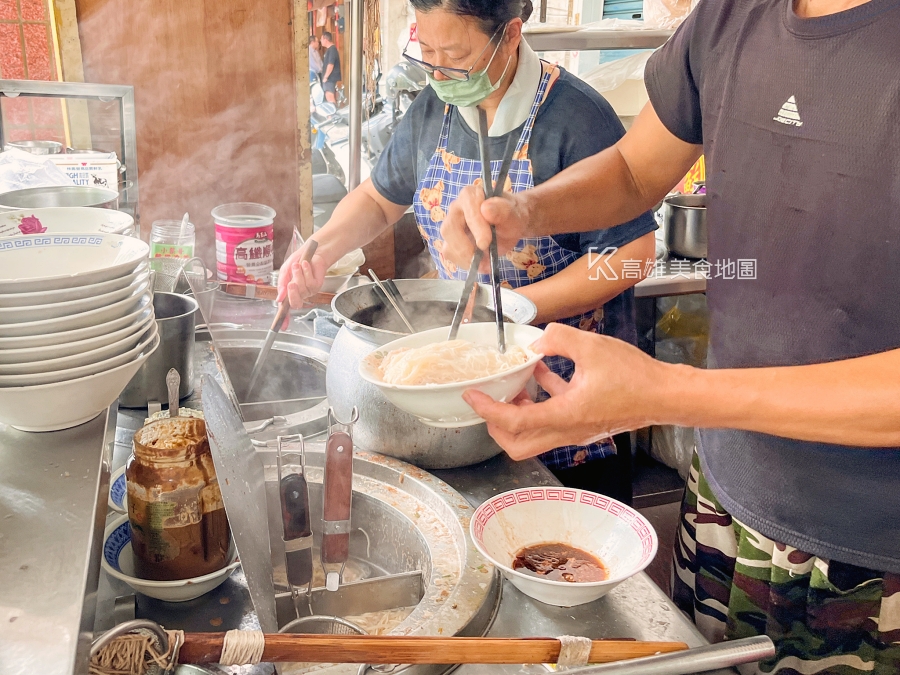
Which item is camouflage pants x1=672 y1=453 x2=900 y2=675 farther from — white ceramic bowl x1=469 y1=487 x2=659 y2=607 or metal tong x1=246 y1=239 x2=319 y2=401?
metal tong x1=246 y1=239 x2=319 y2=401

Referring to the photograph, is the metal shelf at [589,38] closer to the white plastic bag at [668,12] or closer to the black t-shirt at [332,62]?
the white plastic bag at [668,12]

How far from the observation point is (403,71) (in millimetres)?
5230

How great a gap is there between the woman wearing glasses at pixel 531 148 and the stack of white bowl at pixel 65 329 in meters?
0.85

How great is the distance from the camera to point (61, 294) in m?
1.08

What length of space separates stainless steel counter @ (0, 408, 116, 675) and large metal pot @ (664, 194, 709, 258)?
283 cm

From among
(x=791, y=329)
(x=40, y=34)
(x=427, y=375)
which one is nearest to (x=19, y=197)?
(x=427, y=375)

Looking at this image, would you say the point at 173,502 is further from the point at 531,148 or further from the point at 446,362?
the point at 531,148

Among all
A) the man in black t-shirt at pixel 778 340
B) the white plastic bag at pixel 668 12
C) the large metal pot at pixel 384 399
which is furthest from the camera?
the white plastic bag at pixel 668 12

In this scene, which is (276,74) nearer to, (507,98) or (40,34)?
(507,98)

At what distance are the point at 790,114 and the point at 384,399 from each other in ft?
3.29

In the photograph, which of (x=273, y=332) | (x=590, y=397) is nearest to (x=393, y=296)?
(x=273, y=332)

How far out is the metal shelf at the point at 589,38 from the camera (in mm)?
3033

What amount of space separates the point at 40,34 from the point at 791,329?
209 inches

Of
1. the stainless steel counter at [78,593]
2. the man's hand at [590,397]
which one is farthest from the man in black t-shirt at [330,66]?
the man's hand at [590,397]
